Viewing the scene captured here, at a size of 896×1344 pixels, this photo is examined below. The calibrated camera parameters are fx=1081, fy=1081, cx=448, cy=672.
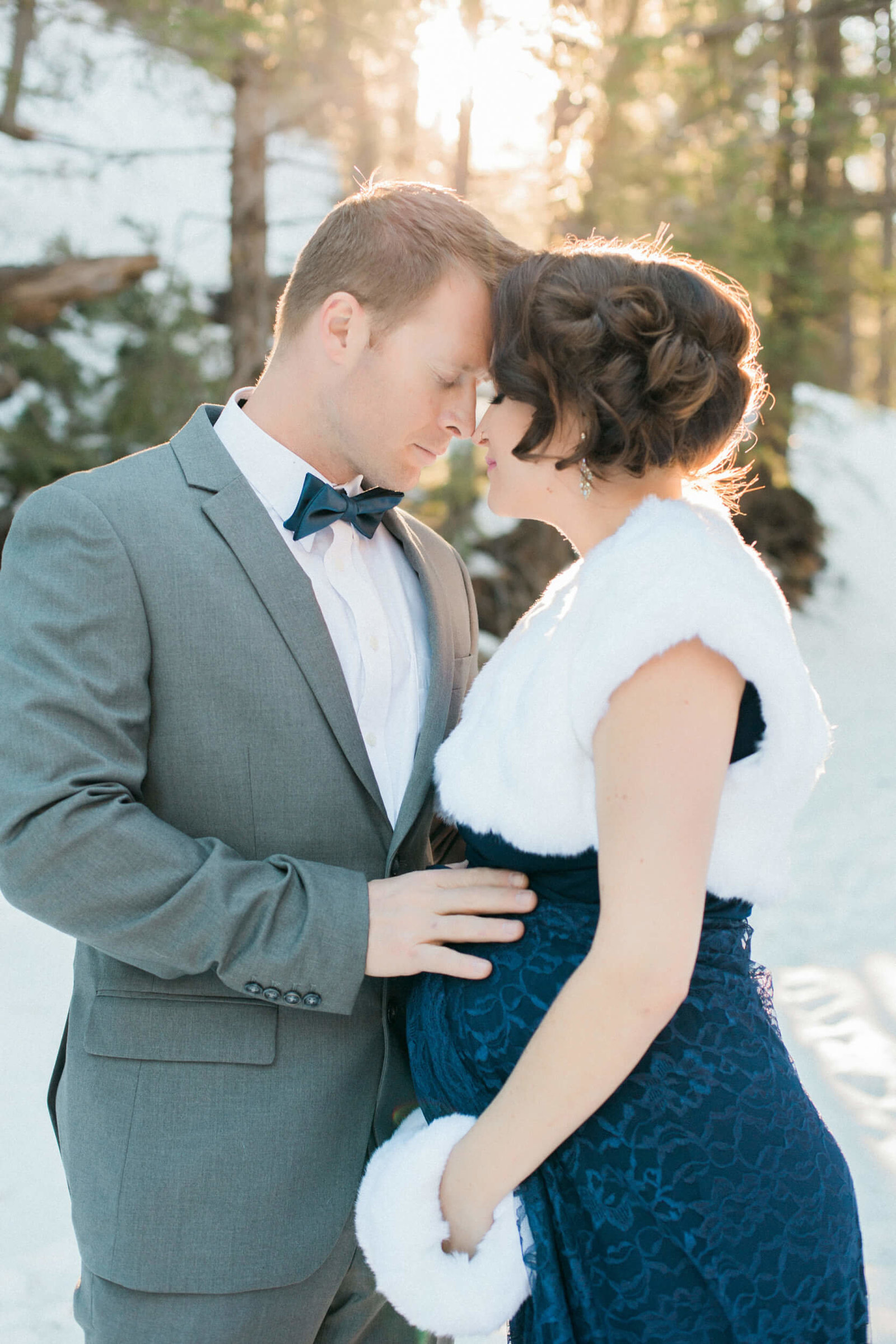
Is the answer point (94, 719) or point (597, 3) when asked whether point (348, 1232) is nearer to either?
point (94, 719)

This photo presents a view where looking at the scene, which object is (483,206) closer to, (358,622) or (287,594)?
(358,622)

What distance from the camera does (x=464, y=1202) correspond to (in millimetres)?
1426

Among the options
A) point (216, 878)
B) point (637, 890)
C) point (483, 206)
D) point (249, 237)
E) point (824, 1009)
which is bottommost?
point (824, 1009)

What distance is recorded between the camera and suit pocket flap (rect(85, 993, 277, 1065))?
1626mm

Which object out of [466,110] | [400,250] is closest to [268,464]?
[400,250]

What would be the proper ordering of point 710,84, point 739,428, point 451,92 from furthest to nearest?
point 710,84 < point 451,92 < point 739,428

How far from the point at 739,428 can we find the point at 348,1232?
4.62 ft

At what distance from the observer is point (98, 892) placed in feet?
4.82

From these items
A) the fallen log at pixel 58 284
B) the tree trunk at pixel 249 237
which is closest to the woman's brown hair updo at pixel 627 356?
the tree trunk at pixel 249 237

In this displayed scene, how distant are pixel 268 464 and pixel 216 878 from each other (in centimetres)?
80

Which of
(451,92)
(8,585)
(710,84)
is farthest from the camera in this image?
(710,84)

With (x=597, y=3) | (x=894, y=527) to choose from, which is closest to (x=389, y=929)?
(x=597, y=3)

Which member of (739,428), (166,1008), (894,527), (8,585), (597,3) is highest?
(597,3)

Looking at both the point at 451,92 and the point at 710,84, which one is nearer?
the point at 451,92
